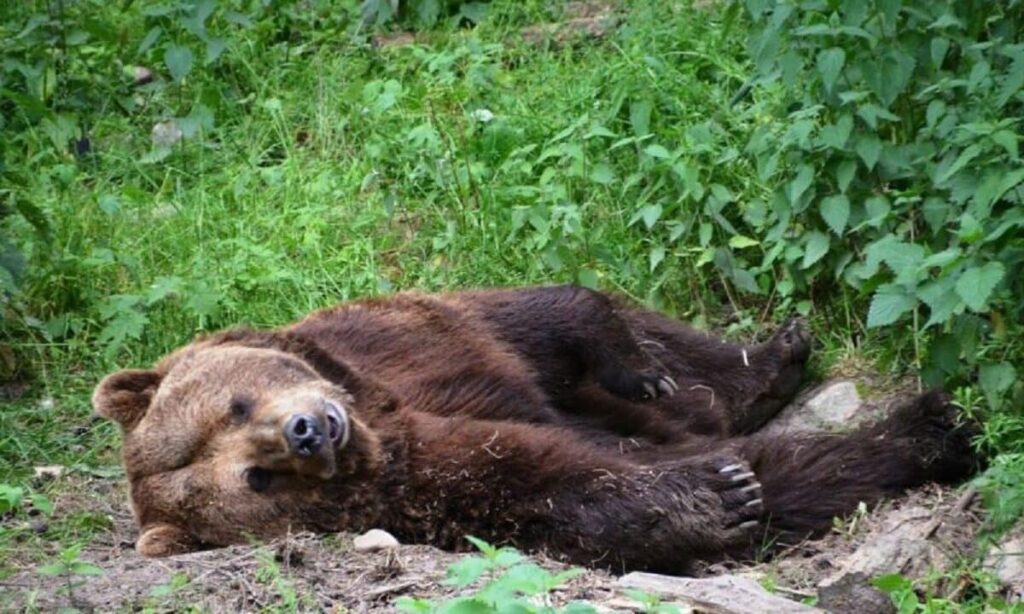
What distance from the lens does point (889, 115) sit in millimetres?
6668

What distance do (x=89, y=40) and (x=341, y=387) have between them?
4484 mm

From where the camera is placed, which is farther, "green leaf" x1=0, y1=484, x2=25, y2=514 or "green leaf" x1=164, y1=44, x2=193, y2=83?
"green leaf" x1=164, y1=44, x2=193, y2=83

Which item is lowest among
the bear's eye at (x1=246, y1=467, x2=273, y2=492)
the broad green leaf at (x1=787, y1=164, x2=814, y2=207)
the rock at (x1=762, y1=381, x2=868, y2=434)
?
the rock at (x1=762, y1=381, x2=868, y2=434)

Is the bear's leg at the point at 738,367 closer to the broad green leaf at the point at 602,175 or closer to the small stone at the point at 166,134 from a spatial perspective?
the broad green leaf at the point at 602,175

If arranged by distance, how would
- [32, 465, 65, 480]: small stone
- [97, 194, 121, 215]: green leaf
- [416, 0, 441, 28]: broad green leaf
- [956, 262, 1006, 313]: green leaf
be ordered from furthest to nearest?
[416, 0, 441, 28]: broad green leaf → [97, 194, 121, 215]: green leaf → [32, 465, 65, 480]: small stone → [956, 262, 1006, 313]: green leaf

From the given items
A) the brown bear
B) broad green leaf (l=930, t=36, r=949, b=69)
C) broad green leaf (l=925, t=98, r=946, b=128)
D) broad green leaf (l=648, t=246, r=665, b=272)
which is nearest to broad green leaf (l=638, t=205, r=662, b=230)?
broad green leaf (l=648, t=246, r=665, b=272)

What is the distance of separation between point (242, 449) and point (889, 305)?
7.28ft

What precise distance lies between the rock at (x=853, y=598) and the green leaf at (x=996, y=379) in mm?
1318

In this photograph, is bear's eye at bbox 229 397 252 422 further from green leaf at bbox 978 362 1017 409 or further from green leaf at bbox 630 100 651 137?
green leaf at bbox 630 100 651 137

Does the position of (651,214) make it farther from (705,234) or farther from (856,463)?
(856,463)

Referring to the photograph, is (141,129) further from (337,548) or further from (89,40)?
(337,548)

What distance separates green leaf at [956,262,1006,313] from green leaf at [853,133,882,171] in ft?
3.42

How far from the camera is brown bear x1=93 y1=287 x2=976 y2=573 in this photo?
19.0ft

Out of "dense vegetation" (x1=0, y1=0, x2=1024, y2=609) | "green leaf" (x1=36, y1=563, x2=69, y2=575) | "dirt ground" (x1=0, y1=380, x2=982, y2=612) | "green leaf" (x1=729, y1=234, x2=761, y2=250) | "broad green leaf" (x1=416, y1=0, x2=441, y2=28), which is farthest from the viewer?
"broad green leaf" (x1=416, y1=0, x2=441, y2=28)
